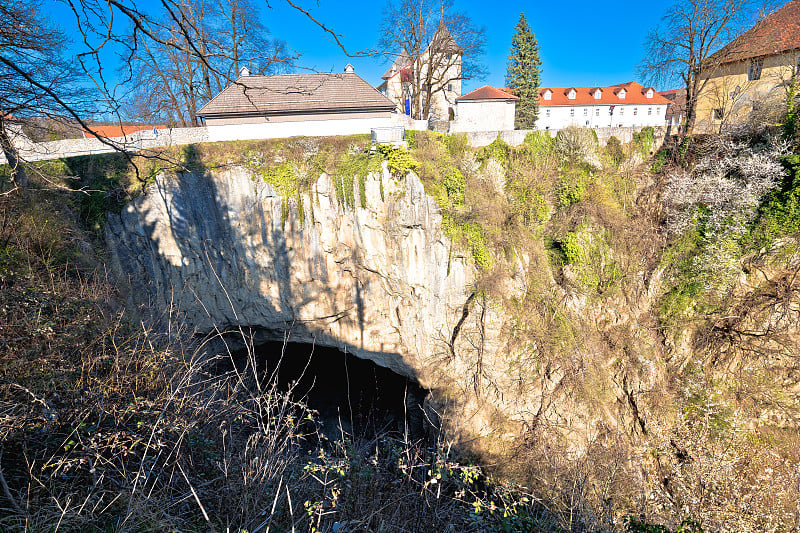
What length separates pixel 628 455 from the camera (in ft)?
30.5

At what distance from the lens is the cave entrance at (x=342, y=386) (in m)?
12.5

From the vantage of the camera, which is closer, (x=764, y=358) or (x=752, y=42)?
(x=764, y=358)

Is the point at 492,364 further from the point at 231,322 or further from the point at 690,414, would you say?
the point at 231,322

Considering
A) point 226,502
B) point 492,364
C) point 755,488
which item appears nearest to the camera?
point 226,502

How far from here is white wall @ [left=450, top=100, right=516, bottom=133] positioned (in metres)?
13.2

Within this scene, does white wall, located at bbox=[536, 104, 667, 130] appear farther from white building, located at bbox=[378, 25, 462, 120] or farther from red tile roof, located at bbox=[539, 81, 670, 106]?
white building, located at bbox=[378, 25, 462, 120]

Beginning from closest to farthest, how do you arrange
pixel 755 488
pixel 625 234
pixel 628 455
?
pixel 755 488, pixel 628 455, pixel 625 234

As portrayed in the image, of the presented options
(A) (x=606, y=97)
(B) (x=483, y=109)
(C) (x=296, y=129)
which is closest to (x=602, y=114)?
(A) (x=606, y=97)

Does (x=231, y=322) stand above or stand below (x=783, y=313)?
below

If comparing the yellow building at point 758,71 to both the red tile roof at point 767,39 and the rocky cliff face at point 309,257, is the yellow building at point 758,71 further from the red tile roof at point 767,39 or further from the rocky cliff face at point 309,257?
the rocky cliff face at point 309,257

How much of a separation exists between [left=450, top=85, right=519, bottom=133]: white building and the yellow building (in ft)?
21.7

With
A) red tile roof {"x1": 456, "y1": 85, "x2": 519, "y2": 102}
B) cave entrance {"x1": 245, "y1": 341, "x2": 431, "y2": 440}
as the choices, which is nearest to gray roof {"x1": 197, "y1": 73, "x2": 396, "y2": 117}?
red tile roof {"x1": 456, "y1": 85, "x2": 519, "y2": 102}

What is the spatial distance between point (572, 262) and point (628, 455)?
5.65 metres

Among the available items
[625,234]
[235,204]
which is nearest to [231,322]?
[235,204]
